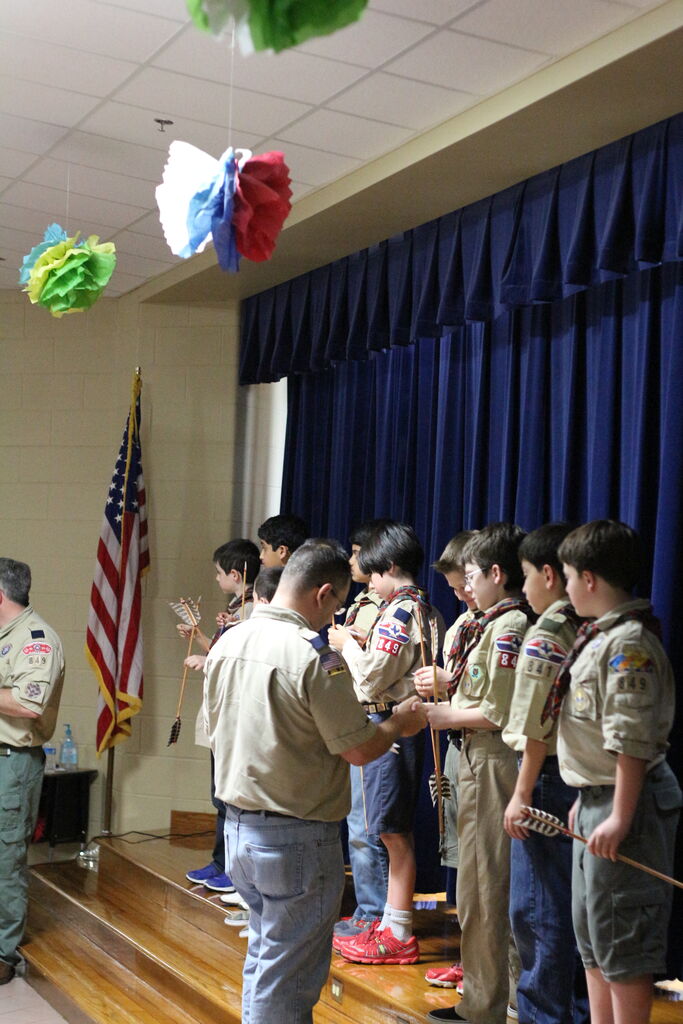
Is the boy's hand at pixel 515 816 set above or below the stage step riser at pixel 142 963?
above

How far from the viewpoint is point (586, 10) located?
2.96 m

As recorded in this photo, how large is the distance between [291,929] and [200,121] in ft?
8.68

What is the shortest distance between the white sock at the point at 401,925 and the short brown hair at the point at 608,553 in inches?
64.8

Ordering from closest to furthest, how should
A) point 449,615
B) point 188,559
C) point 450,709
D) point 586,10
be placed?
point 586,10 → point 450,709 → point 449,615 → point 188,559

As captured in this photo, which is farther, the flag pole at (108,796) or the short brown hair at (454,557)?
the flag pole at (108,796)

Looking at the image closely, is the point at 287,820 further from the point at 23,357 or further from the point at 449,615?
the point at 23,357

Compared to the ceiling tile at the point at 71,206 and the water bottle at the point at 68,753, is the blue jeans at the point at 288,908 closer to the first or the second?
the ceiling tile at the point at 71,206

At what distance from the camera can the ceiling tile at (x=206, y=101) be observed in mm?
3543

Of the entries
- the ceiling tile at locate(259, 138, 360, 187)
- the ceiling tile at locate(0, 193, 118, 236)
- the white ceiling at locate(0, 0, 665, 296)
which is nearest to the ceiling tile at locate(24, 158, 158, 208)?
the white ceiling at locate(0, 0, 665, 296)

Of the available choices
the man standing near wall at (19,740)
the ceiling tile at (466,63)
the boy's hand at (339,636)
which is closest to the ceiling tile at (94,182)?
the ceiling tile at (466,63)

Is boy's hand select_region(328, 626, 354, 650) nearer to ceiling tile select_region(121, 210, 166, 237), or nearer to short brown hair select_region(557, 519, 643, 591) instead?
short brown hair select_region(557, 519, 643, 591)

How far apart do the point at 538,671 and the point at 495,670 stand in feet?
1.07

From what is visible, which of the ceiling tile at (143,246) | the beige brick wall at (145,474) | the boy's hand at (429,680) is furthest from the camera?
the beige brick wall at (145,474)

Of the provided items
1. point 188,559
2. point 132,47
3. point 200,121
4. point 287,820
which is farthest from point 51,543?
point 287,820
